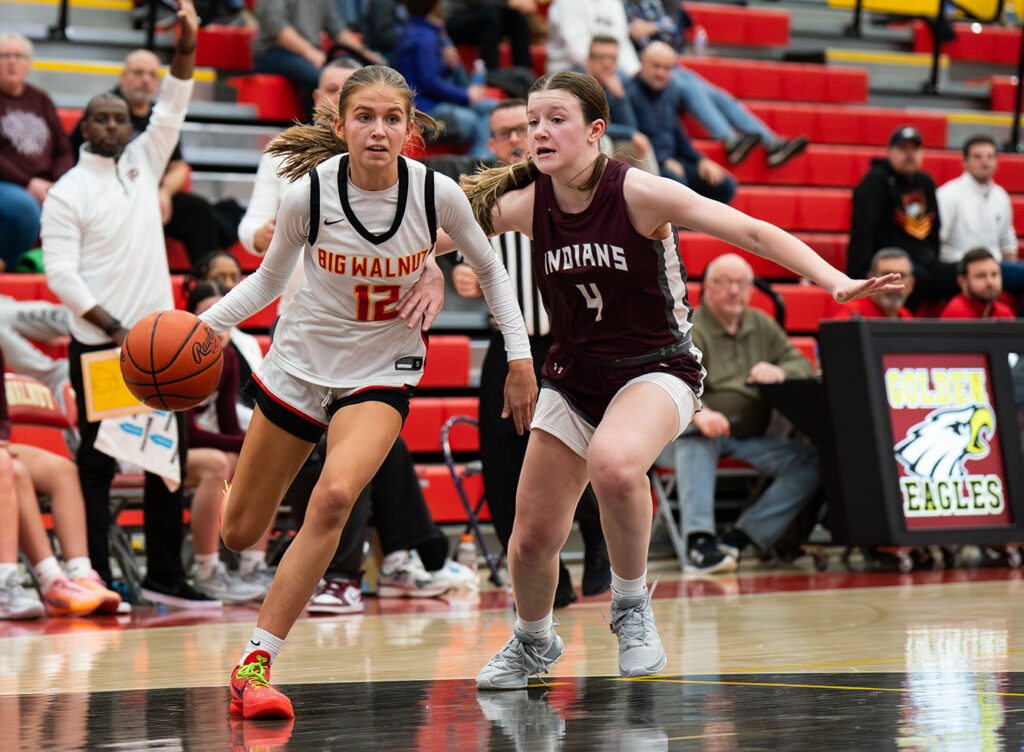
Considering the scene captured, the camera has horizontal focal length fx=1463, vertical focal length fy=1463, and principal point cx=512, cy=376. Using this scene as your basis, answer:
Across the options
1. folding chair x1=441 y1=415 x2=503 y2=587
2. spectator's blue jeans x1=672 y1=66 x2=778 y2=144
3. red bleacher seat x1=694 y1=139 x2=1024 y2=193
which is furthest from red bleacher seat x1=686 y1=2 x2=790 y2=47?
folding chair x1=441 y1=415 x2=503 y2=587

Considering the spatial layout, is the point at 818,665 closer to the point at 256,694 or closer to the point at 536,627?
the point at 536,627

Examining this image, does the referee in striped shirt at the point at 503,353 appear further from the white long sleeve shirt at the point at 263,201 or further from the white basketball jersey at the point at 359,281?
the white basketball jersey at the point at 359,281

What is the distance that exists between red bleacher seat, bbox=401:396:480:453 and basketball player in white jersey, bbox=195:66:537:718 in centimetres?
421

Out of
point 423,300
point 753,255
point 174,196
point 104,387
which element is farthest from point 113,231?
point 753,255

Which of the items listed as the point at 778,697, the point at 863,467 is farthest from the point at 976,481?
the point at 778,697

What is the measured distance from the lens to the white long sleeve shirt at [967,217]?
427 inches

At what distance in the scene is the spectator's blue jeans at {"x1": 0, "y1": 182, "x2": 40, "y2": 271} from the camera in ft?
26.0

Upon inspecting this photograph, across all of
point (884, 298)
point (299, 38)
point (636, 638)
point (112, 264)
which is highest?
point (299, 38)

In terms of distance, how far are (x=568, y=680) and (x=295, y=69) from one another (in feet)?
21.3

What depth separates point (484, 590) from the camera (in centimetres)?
727

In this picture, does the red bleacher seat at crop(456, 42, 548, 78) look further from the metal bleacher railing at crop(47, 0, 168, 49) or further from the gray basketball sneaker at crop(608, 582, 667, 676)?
the gray basketball sneaker at crop(608, 582, 667, 676)

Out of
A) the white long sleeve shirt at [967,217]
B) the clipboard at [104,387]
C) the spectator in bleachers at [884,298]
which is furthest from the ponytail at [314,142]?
the white long sleeve shirt at [967,217]

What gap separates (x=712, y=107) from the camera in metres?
11.5

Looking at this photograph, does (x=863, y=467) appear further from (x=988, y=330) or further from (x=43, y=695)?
(x=43, y=695)
